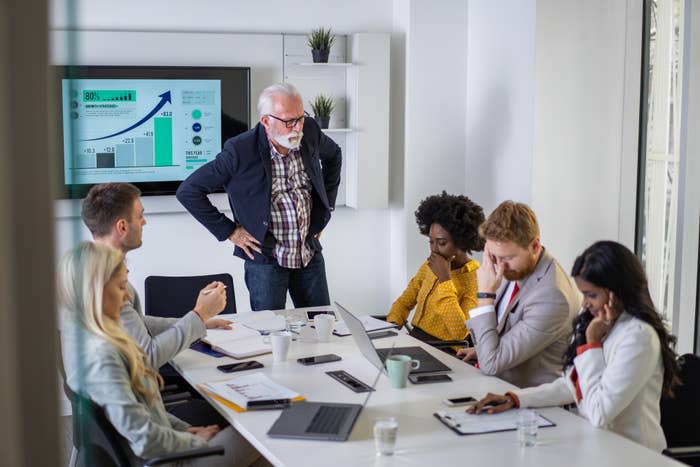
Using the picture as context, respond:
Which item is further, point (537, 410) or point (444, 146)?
point (444, 146)

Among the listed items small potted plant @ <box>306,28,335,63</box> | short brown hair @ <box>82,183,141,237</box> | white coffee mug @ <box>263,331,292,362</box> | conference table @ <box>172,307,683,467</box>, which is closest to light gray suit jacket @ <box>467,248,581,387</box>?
conference table @ <box>172,307,683,467</box>

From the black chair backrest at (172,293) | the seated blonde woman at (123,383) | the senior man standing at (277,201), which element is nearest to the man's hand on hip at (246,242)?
the senior man standing at (277,201)

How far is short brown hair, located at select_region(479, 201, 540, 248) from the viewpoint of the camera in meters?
3.01

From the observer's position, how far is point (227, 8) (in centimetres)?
539

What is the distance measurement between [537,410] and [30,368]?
198cm

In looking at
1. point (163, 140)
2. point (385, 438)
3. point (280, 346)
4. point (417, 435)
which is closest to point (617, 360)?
point (417, 435)

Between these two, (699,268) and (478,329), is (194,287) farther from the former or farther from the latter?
(699,268)

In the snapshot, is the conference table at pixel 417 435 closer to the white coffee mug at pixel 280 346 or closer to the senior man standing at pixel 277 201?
the white coffee mug at pixel 280 346

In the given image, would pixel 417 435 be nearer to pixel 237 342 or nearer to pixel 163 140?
pixel 237 342

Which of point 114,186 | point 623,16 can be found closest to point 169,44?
point 114,186

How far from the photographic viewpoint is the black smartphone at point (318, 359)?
10.2ft

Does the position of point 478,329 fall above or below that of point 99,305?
below

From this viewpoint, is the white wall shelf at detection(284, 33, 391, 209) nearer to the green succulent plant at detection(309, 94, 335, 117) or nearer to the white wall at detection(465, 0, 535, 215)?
the green succulent plant at detection(309, 94, 335, 117)

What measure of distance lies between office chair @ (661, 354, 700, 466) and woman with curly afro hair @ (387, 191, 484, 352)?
3.76 ft
